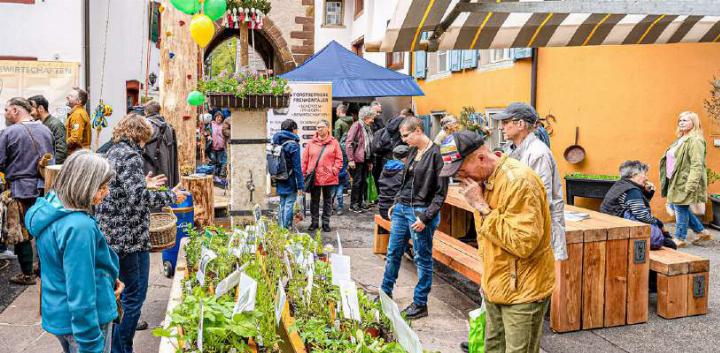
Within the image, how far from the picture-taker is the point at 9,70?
11.6m

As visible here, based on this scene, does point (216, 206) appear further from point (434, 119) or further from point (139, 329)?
point (434, 119)

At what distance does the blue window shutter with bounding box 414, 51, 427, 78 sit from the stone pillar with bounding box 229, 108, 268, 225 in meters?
10.1

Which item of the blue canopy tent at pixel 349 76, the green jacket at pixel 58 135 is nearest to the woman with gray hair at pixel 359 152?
the blue canopy tent at pixel 349 76

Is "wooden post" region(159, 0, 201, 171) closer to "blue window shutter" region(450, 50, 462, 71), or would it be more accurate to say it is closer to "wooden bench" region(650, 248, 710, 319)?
"wooden bench" region(650, 248, 710, 319)

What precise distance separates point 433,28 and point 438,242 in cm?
264

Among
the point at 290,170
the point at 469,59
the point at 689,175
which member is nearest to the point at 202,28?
the point at 290,170

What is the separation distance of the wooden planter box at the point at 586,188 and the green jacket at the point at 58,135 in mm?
7276

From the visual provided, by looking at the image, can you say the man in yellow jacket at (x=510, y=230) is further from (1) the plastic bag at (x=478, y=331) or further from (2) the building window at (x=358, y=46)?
(2) the building window at (x=358, y=46)

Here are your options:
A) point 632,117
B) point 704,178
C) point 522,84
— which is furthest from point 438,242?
point 522,84

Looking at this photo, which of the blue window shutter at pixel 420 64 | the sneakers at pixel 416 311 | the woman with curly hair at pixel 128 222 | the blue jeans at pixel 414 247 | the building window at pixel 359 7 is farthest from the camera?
the building window at pixel 359 7

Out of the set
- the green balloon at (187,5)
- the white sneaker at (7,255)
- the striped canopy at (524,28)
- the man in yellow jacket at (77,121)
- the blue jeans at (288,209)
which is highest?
the green balloon at (187,5)

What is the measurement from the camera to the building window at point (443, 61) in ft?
54.0

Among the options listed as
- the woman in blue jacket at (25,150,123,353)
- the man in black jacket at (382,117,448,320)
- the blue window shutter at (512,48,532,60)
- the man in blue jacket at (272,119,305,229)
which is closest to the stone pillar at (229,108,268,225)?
the man in blue jacket at (272,119,305,229)

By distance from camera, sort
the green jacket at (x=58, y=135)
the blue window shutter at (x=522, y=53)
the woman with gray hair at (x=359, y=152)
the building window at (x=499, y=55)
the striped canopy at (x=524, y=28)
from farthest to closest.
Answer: the building window at (x=499, y=55) < the blue window shutter at (x=522, y=53) < the woman with gray hair at (x=359, y=152) < the green jacket at (x=58, y=135) < the striped canopy at (x=524, y=28)
